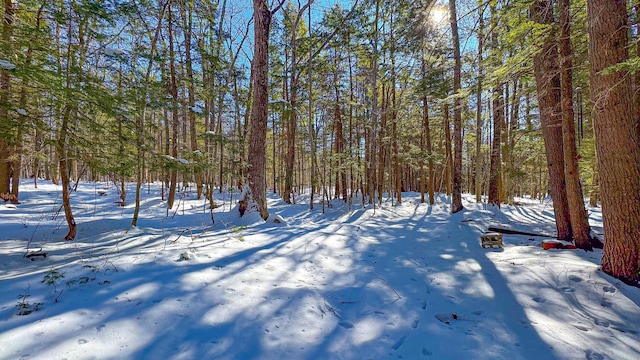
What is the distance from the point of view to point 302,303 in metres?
2.84

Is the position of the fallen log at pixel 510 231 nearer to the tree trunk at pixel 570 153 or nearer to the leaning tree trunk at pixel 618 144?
the tree trunk at pixel 570 153

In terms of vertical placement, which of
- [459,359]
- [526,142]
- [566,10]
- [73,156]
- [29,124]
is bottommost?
[459,359]

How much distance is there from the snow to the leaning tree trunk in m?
0.41

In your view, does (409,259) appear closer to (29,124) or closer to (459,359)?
(459,359)

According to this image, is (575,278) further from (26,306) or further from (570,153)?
(26,306)

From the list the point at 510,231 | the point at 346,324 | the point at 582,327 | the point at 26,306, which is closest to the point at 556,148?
the point at 510,231

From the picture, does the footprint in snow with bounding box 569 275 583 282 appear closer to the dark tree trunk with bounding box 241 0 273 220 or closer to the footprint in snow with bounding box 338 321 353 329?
the footprint in snow with bounding box 338 321 353 329

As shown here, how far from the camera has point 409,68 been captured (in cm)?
1273

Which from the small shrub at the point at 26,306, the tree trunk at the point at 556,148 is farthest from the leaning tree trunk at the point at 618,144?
the small shrub at the point at 26,306

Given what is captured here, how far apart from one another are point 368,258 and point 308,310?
2.26 meters

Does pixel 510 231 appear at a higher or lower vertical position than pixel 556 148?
lower

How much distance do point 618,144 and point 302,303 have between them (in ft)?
14.4

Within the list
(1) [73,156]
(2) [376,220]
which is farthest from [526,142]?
(1) [73,156]

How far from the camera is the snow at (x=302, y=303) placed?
6.66 feet
